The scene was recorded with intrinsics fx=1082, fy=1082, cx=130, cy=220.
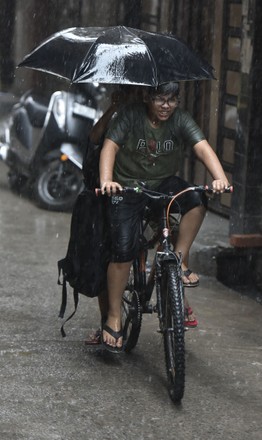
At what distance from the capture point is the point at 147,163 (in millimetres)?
6578

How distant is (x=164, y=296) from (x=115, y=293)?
0.41 metres

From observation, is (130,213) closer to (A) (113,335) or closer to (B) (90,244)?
(B) (90,244)

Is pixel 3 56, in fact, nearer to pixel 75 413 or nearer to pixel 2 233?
pixel 2 233

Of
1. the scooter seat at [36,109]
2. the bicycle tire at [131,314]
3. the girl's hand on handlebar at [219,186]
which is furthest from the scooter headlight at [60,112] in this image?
the girl's hand on handlebar at [219,186]

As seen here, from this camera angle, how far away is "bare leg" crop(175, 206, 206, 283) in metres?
6.58

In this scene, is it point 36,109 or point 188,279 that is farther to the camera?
point 36,109

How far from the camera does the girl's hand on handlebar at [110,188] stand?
20.2 ft

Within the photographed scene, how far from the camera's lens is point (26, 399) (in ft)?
20.0

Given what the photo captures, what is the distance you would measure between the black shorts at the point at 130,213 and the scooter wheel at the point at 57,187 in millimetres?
6175

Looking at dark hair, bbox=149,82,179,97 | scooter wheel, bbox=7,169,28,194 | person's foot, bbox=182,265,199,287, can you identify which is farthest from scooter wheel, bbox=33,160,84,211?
dark hair, bbox=149,82,179,97

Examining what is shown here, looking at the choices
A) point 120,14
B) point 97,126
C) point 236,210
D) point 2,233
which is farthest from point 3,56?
point 97,126

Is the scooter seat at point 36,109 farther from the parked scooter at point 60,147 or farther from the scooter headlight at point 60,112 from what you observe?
the scooter headlight at point 60,112

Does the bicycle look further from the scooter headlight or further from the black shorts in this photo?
the scooter headlight

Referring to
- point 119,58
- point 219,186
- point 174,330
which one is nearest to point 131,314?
point 174,330
